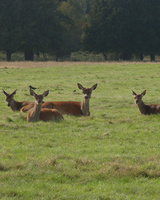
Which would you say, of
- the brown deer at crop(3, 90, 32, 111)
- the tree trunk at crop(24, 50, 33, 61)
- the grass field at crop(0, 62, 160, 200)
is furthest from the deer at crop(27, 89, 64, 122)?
the tree trunk at crop(24, 50, 33, 61)

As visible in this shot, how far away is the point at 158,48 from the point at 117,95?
158 ft

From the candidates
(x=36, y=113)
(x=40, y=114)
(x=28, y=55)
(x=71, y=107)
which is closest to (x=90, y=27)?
(x=28, y=55)

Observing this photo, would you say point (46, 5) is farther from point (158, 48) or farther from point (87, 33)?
point (158, 48)

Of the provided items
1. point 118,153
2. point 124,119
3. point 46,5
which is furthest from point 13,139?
point 46,5

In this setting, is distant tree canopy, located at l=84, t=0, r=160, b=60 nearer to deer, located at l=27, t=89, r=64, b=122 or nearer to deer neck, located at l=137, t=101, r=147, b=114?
deer neck, located at l=137, t=101, r=147, b=114

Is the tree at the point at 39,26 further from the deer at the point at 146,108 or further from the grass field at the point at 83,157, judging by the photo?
the deer at the point at 146,108

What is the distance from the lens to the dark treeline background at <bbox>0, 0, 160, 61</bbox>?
57812 mm

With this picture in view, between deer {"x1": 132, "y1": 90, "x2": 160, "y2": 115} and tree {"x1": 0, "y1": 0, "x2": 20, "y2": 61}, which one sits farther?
tree {"x1": 0, "y1": 0, "x2": 20, "y2": 61}

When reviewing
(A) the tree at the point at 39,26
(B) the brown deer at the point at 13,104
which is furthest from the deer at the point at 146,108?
(A) the tree at the point at 39,26

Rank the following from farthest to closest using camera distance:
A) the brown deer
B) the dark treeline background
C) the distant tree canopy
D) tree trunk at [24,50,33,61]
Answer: the distant tree canopy, tree trunk at [24,50,33,61], the dark treeline background, the brown deer

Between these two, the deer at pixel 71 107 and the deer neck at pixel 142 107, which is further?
the deer neck at pixel 142 107

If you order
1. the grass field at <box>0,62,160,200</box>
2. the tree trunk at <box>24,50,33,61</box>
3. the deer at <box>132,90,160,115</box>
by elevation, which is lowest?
the grass field at <box>0,62,160,200</box>

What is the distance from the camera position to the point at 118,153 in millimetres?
8570

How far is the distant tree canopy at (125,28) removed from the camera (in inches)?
2542
